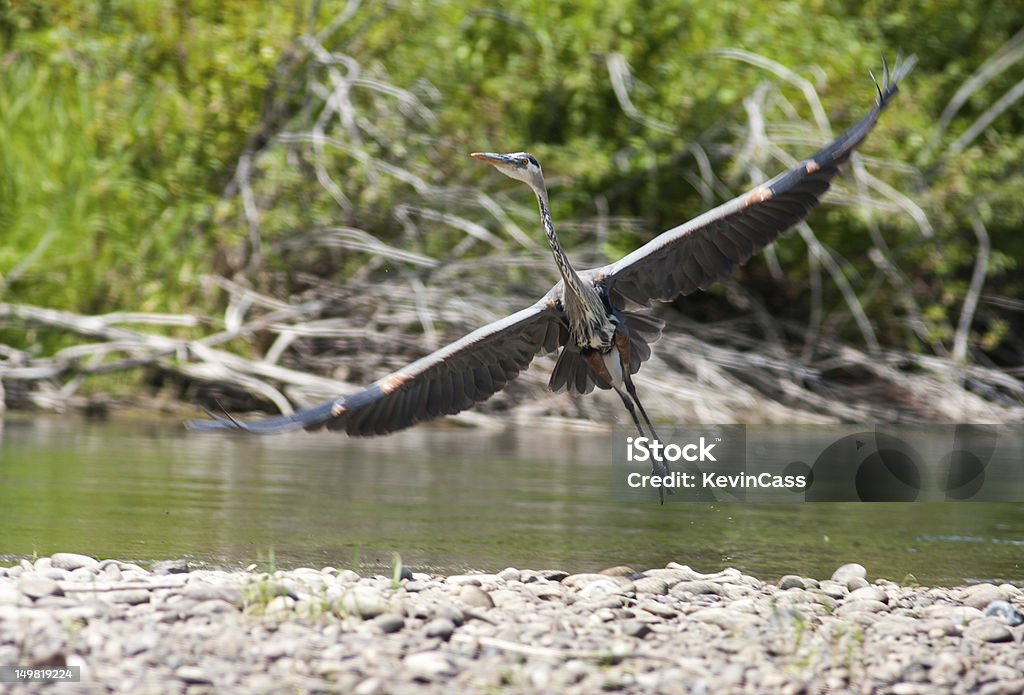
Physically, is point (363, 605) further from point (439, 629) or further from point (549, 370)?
point (549, 370)

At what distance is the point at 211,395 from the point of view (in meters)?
12.2

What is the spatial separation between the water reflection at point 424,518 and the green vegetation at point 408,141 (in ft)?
9.47

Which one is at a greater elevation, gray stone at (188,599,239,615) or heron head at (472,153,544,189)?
heron head at (472,153,544,189)

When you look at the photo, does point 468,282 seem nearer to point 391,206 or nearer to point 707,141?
point 391,206

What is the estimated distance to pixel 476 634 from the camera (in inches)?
169

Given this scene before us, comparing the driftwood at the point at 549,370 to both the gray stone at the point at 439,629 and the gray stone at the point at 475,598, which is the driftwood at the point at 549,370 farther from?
the gray stone at the point at 439,629

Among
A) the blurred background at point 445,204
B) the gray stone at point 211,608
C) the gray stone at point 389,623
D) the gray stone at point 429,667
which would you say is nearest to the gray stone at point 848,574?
the gray stone at point 389,623

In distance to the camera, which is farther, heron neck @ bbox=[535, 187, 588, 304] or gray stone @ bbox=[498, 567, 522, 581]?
heron neck @ bbox=[535, 187, 588, 304]

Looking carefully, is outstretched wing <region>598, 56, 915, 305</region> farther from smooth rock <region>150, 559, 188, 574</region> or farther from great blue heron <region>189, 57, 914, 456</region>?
smooth rock <region>150, 559, 188, 574</region>

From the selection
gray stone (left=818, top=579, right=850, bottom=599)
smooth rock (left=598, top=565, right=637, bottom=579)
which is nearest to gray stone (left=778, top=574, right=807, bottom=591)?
gray stone (left=818, top=579, right=850, bottom=599)

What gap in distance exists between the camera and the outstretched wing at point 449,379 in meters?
5.88

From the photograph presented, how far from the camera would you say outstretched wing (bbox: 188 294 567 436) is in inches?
232

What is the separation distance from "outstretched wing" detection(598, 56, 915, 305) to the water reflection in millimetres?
1340

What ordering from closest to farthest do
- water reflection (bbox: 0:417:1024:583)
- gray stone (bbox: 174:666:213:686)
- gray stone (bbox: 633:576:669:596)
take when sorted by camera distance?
gray stone (bbox: 174:666:213:686) < gray stone (bbox: 633:576:669:596) < water reflection (bbox: 0:417:1024:583)
